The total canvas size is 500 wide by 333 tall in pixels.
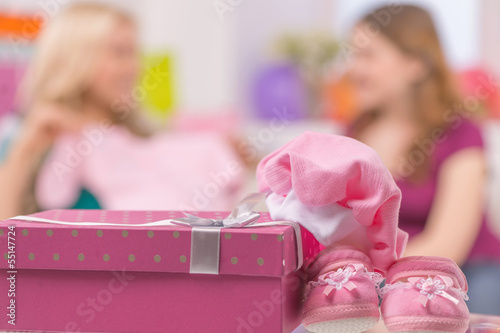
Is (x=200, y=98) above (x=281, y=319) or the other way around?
above

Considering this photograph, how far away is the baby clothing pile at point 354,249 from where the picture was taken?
606mm

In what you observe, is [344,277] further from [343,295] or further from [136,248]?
[136,248]

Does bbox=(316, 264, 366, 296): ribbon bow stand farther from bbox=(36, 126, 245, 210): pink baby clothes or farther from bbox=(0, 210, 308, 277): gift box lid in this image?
bbox=(36, 126, 245, 210): pink baby clothes

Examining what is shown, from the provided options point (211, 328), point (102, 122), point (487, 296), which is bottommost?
point (487, 296)

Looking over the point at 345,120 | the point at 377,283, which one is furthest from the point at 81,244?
the point at 345,120

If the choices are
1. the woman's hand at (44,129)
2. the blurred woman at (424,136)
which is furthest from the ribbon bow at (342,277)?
the woman's hand at (44,129)

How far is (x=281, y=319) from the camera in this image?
A: 1.99 ft

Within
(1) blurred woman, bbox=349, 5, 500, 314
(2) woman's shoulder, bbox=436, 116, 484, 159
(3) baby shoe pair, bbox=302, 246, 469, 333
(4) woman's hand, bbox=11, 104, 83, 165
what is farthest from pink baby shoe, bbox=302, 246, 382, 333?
(4) woman's hand, bbox=11, 104, 83, 165

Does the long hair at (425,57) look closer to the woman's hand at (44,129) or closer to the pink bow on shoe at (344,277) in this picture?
the woman's hand at (44,129)

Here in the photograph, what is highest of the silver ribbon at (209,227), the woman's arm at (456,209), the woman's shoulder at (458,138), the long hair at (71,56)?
the long hair at (71,56)

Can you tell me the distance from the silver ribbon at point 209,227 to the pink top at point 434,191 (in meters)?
0.91

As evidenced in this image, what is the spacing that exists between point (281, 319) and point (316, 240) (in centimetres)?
13

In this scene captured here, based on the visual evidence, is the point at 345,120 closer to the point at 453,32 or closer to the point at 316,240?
the point at 453,32

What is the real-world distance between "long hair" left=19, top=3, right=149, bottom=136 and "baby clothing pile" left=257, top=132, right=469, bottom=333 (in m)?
1.22
